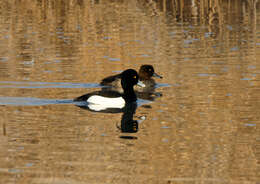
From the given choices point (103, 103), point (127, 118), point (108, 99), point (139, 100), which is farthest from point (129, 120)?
point (139, 100)

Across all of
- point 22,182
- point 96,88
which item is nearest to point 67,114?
point 96,88

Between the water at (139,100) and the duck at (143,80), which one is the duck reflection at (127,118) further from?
the duck at (143,80)

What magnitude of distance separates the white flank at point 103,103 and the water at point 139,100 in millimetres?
342

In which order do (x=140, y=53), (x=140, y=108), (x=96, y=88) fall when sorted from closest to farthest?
1. (x=140, y=108)
2. (x=96, y=88)
3. (x=140, y=53)

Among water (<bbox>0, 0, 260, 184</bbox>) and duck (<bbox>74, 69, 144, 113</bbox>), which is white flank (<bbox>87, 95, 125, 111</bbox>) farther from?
water (<bbox>0, 0, 260, 184</bbox>)

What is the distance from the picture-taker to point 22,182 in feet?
24.6

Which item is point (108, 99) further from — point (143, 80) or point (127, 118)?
point (143, 80)

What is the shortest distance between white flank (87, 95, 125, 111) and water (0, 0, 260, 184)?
0.34 metres

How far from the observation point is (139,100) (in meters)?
13.8

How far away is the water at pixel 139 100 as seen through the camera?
26.9 ft

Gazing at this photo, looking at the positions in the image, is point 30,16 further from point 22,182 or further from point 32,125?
point 22,182

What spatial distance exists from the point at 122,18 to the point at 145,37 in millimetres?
4753

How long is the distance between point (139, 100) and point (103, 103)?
1.32m

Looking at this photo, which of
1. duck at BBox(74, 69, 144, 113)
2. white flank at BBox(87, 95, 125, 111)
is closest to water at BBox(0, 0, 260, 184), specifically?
duck at BBox(74, 69, 144, 113)
